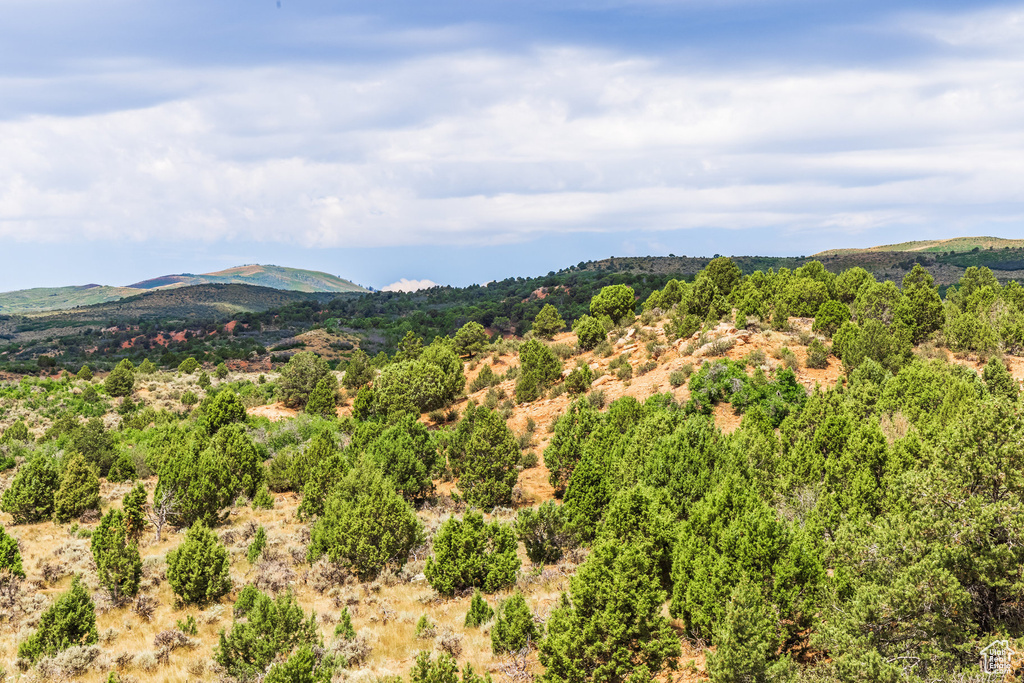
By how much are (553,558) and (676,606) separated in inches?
246

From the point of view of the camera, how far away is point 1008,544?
8.46 meters

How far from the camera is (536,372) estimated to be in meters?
35.8

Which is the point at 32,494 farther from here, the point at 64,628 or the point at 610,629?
the point at 610,629

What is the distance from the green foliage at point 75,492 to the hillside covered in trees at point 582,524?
0.25 feet

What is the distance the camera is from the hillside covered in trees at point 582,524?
898 cm

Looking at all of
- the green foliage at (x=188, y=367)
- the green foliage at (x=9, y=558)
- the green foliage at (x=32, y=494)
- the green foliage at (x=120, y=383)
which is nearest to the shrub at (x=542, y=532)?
the green foliage at (x=9, y=558)

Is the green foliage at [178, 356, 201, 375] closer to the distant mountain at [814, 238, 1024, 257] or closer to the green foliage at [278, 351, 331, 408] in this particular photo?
the green foliage at [278, 351, 331, 408]

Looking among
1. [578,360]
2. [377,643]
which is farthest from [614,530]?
[578,360]

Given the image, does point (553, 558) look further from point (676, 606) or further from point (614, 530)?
point (676, 606)

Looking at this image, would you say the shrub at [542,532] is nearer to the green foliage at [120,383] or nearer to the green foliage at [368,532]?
the green foliage at [368,532]

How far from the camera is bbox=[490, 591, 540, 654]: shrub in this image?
1113cm

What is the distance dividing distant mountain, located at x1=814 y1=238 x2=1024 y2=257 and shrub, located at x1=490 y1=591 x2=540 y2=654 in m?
141

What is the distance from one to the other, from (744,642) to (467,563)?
737cm

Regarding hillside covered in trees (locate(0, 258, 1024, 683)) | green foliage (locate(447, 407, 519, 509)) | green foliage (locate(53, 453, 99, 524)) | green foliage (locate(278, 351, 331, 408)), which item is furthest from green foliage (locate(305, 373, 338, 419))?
green foliage (locate(447, 407, 519, 509))
